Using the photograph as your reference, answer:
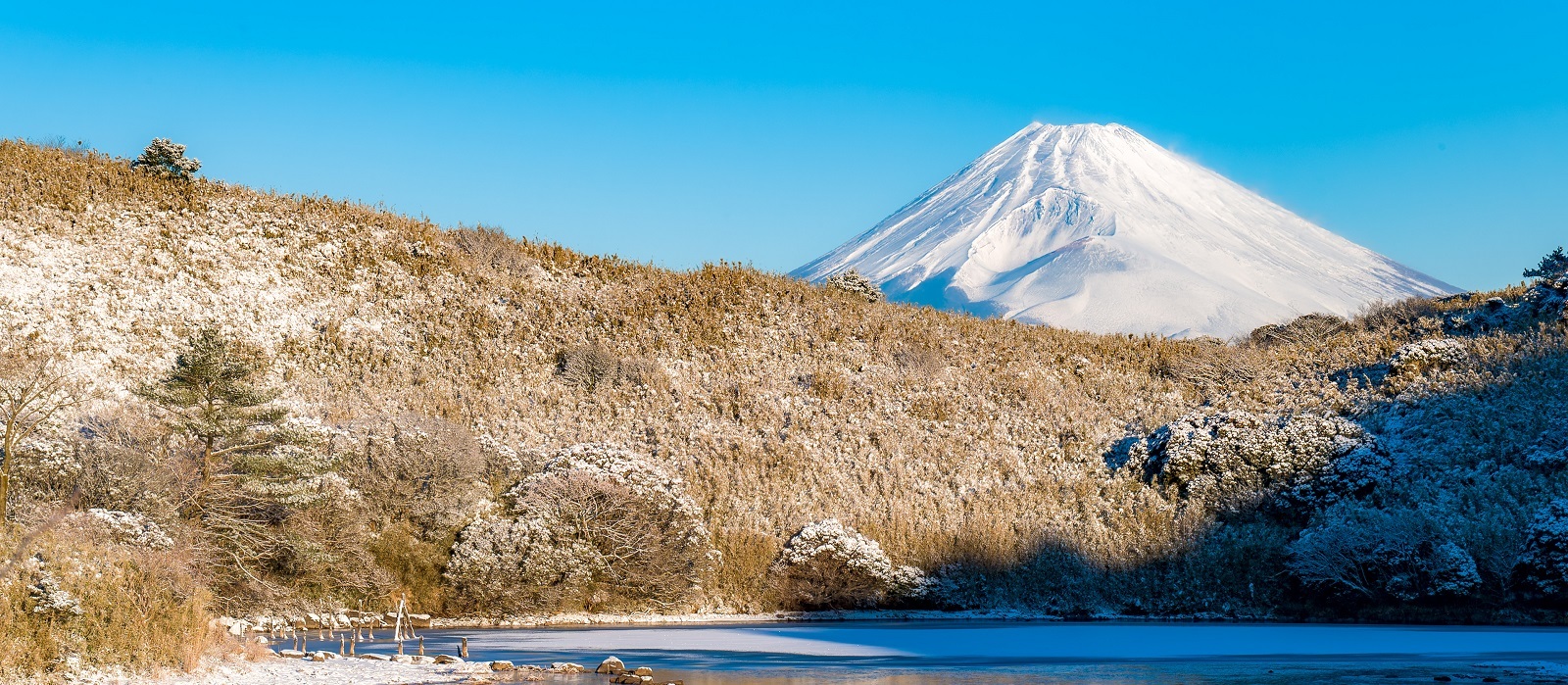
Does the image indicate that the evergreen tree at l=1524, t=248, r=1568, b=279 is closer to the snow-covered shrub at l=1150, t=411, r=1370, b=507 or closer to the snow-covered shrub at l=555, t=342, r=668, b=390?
the snow-covered shrub at l=1150, t=411, r=1370, b=507

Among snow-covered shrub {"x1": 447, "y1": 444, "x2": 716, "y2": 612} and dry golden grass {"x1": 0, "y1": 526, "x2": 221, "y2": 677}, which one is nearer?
dry golden grass {"x1": 0, "y1": 526, "x2": 221, "y2": 677}

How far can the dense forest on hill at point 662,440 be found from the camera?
1128 inches

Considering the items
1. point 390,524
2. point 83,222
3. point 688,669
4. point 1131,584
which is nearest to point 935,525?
point 1131,584

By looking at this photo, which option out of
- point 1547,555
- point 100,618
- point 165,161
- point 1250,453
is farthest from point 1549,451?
point 165,161

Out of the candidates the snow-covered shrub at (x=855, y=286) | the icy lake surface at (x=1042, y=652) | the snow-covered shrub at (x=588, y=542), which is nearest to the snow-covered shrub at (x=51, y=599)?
the icy lake surface at (x=1042, y=652)

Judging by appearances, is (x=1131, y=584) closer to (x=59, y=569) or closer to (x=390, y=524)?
(x=390, y=524)

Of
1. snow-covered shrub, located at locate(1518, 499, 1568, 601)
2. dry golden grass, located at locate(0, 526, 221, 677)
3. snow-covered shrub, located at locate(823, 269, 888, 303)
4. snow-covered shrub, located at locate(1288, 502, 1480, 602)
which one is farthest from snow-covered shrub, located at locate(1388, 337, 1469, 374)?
dry golden grass, located at locate(0, 526, 221, 677)

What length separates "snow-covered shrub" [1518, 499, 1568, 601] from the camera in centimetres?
3244

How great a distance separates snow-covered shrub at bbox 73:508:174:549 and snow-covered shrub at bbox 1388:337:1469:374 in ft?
139

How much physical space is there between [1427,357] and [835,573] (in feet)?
87.6

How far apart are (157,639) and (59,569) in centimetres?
166

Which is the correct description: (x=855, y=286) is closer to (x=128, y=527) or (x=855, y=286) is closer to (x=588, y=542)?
(x=588, y=542)

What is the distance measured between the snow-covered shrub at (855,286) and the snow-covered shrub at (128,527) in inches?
1541

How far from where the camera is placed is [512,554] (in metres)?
33.2
